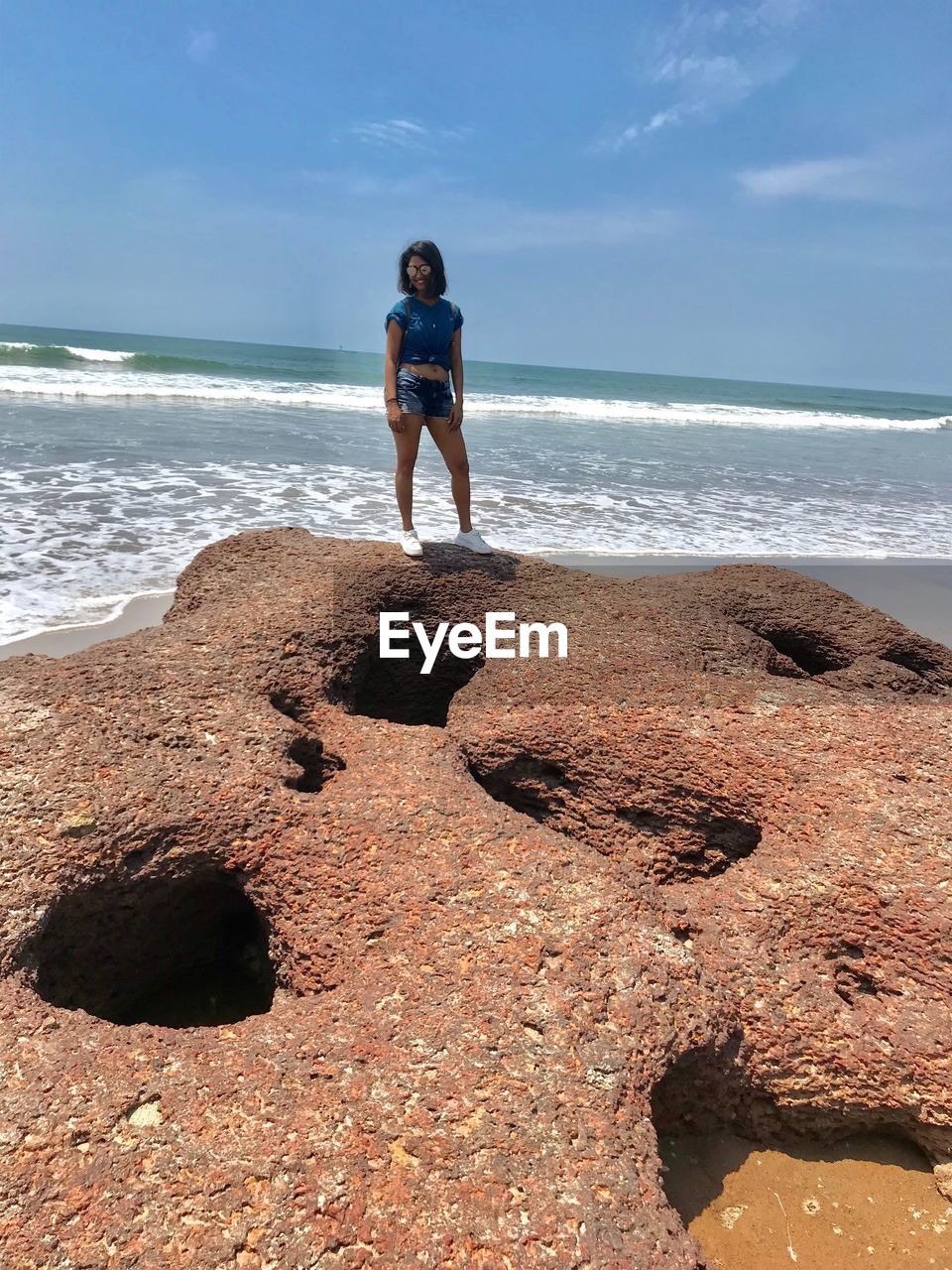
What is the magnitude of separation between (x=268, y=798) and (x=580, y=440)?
15927 millimetres

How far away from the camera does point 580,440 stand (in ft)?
55.8

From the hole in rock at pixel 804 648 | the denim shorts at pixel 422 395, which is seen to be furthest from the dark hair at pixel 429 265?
the hole in rock at pixel 804 648

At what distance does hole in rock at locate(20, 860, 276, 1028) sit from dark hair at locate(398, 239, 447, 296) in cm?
292

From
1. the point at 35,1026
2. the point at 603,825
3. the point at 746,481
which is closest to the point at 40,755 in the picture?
the point at 35,1026

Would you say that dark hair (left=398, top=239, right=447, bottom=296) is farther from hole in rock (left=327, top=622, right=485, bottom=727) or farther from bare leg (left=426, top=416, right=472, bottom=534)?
hole in rock (left=327, top=622, right=485, bottom=727)

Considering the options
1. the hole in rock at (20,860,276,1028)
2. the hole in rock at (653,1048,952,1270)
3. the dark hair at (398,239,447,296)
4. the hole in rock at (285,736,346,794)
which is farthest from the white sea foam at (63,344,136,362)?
the hole in rock at (653,1048,952,1270)

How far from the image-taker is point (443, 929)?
5.67ft

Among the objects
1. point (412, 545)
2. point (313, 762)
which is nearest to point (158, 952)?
point (313, 762)

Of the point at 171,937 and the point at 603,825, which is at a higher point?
the point at 603,825

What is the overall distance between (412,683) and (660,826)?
120 centimetres

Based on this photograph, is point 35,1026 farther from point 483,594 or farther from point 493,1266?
point 483,594

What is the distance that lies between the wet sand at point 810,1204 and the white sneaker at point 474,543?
2487mm

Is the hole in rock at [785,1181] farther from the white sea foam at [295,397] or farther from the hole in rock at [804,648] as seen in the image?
the white sea foam at [295,397]

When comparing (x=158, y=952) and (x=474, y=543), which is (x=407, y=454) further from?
(x=158, y=952)
